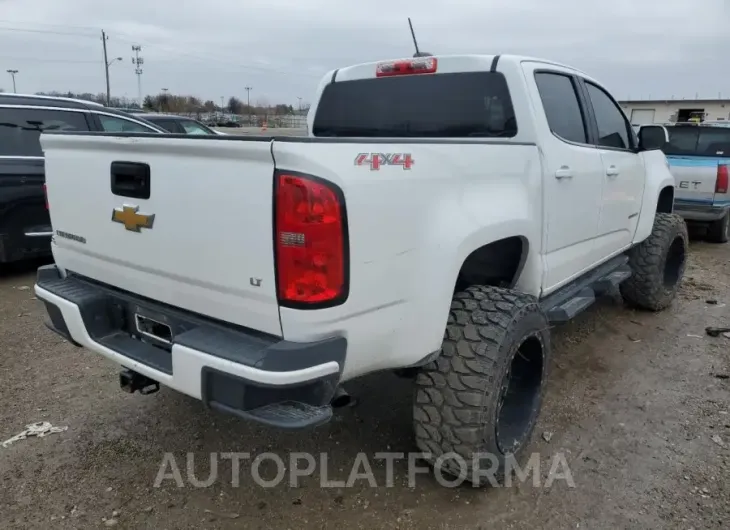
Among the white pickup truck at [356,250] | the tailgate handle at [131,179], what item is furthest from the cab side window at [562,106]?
the tailgate handle at [131,179]

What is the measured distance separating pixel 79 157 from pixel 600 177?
9.93ft

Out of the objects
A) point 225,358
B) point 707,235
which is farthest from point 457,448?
point 707,235

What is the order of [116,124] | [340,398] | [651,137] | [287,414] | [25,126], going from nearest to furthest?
[287,414] < [340,398] < [651,137] < [25,126] < [116,124]

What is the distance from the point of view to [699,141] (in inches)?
338

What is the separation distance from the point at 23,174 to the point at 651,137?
5.73 m

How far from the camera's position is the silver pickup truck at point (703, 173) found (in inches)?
306

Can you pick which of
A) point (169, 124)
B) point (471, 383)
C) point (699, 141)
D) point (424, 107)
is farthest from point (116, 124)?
point (699, 141)

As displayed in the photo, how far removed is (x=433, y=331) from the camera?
234cm

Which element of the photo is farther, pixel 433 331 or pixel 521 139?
pixel 521 139

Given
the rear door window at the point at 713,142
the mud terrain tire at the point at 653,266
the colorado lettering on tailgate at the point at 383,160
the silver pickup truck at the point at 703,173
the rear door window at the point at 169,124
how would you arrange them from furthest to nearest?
the rear door window at the point at 169,124 < the rear door window at the point at 713,142 < the silver pickup truck at the point at 703,173 < the mud terrain tire at the point at 653,266 < the colorado lettering on tailgate at the point at 383,160

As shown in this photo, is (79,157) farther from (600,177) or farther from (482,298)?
(600,177)

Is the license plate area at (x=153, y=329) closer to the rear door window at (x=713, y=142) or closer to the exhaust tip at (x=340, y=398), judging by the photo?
the exhaust tip at (x=340, y=398)

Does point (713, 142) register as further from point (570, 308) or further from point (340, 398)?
point (340, 398)

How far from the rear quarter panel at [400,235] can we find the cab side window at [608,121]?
1.80m
